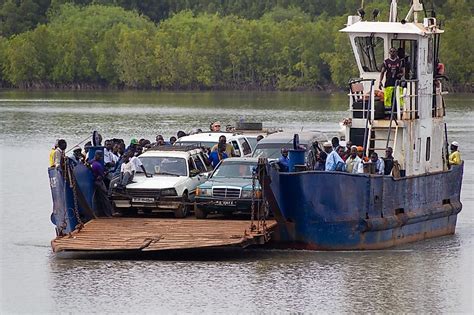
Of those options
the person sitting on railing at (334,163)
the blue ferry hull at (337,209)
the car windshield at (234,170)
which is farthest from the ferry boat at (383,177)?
the car windshield at (234,170)

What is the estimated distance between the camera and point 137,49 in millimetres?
165500

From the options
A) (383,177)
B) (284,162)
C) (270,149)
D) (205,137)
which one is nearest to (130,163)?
(284,162)

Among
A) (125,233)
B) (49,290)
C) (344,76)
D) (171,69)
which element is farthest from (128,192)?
(171,69)

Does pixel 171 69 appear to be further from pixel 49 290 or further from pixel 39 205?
pixel 49 290

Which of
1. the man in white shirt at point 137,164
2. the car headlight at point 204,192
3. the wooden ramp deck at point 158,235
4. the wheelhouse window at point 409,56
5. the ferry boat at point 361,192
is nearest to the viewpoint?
the wooden ramp deck at point 158,235

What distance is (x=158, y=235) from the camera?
86.0ft

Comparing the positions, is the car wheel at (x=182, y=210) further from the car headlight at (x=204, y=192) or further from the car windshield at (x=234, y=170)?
the car windshield at (x=234, y=170)

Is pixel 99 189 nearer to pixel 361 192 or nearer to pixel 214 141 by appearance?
pixel 361 192

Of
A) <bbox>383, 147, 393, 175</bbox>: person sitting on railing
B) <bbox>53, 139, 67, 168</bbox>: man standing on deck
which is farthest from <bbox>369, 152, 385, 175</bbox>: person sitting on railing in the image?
<bbox>53, 139, 67, 168</bbox>: man standing on deck

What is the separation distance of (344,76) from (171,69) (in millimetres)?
25811

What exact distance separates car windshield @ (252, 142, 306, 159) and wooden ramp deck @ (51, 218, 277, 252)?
12.4 feet

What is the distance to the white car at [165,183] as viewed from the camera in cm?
2775

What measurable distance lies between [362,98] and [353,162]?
2.74 m

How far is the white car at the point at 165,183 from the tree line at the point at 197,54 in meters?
112
